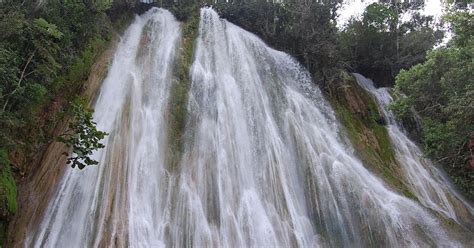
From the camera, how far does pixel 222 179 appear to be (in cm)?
1203

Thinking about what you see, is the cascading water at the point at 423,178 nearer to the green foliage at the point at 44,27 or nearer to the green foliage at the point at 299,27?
the green foliage at the point at 299,27

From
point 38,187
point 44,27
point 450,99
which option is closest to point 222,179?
point 38,187

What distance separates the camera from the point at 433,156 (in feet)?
48.1

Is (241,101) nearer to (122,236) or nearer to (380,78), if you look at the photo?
(122,236)

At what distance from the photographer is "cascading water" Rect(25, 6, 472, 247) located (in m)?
10.4

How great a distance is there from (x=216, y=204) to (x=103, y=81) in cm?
688

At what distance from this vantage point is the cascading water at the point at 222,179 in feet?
34.1

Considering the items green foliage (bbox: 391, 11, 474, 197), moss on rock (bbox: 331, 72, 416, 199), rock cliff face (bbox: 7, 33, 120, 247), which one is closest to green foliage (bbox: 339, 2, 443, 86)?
moss on rock (bbox: 331, 72, 416, 199)

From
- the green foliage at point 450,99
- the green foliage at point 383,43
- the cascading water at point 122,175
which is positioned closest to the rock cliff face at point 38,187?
the cascading water at point 122,175

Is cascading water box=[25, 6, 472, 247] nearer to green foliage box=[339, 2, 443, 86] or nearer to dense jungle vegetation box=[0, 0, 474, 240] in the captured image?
dense jungle vegetation box=[0, 0, 474, 240]

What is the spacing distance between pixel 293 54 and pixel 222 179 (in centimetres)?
1059

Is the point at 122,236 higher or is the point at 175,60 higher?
the point at 175,60

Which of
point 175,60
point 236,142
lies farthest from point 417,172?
point 175,60

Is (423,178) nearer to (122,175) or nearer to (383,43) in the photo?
(383,43)
